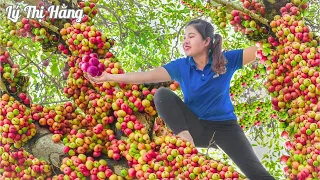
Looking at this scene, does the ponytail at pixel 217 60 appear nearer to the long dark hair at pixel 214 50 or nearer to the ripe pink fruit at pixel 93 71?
the long dark hair at pixel 214 50

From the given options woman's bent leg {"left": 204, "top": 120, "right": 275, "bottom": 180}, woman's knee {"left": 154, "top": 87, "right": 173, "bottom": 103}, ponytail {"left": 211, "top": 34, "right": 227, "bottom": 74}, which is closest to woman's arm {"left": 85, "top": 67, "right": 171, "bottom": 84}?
woman's knee {"left": 154, "top": 87, "right": 173, "bottom": 103}

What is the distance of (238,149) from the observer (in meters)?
2.86

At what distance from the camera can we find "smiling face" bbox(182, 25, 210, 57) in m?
2.95

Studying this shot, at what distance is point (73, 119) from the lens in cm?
324

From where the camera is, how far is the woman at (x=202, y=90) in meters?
2.89

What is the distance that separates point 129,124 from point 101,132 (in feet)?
0.63

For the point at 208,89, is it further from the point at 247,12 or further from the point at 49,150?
the point at 49,150

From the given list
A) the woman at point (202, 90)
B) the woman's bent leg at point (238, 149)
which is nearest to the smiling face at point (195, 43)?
the woman at point (202, 90)

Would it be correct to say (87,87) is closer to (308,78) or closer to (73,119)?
(73,119)

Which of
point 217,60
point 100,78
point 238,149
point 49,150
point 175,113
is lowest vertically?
point 49,150

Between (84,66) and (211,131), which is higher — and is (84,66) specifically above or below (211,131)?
above

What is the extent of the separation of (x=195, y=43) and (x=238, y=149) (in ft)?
2.12

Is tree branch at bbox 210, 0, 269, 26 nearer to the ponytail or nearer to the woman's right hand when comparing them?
the ponytail

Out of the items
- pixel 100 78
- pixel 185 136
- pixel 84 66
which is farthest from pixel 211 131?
pixel 84 66
